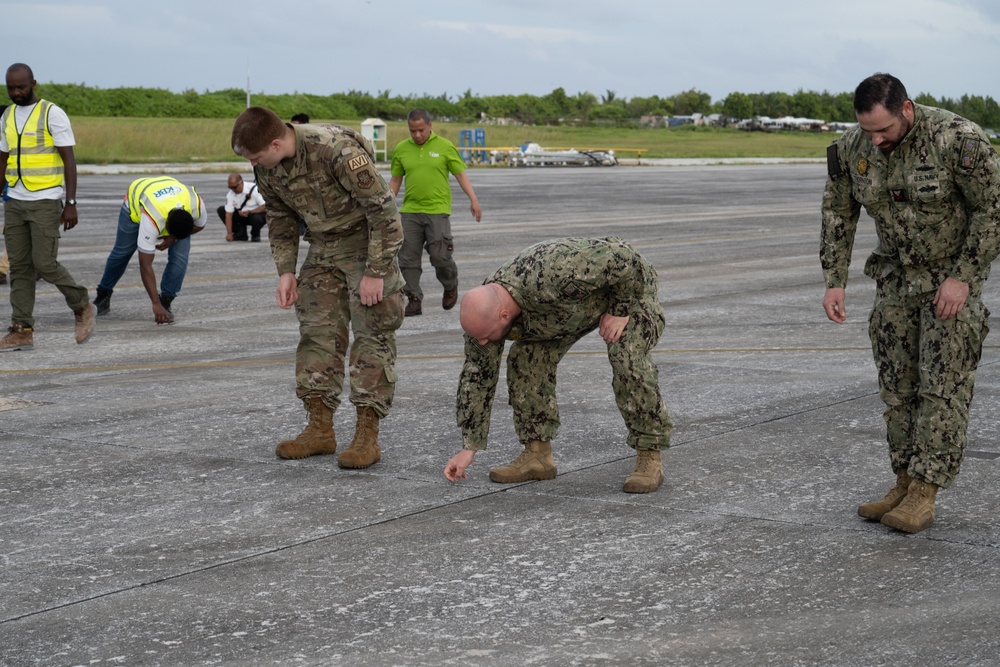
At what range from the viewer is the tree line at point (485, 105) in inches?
3794

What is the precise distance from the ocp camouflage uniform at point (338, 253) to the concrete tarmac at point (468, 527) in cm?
46

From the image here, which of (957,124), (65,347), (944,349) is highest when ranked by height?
(957,124)

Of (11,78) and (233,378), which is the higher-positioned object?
(11,78)

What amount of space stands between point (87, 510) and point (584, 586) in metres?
2.44

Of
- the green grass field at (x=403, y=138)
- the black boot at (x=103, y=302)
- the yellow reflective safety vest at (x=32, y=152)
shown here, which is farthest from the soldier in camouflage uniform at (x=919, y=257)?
the green grass field at (x=403, y=138)

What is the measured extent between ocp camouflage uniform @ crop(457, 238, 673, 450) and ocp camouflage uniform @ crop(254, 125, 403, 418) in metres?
0.87

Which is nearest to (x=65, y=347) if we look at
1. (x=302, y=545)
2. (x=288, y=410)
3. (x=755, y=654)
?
(x=288, y=410)

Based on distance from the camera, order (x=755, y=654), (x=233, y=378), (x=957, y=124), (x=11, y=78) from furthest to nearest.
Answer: (x=11, y=78) → (x=233, y=378) → (x=957, y=124) → (x=755, y=654)

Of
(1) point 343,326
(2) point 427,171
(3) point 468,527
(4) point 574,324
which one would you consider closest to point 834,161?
(4) point 574,324

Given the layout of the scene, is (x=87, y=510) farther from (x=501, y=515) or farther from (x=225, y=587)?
(x=501, y=515)

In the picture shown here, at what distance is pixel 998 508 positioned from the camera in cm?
597

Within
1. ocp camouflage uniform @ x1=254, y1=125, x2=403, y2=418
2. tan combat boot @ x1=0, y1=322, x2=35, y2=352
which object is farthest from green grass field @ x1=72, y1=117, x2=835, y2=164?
ocp camouflage uniform @ x1=254, y1=125, x2=403, y2=418

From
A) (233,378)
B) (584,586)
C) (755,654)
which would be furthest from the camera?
(233,378)

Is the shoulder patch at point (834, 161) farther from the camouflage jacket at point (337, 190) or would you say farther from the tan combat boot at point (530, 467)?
the camouflage jacket at point (337, 190)
